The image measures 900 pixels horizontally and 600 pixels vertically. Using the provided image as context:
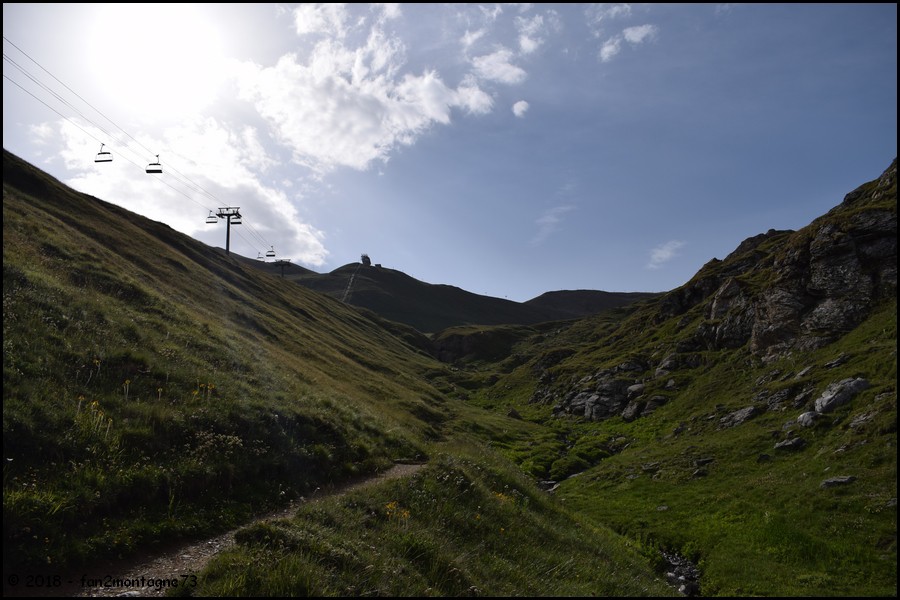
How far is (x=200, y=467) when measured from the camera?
44.8 feet

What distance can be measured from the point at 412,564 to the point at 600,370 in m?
66.3

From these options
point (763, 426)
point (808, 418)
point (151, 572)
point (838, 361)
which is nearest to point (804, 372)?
point (838, 361)

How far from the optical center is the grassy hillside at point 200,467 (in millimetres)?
10008

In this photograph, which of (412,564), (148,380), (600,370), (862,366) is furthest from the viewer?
(600,370)

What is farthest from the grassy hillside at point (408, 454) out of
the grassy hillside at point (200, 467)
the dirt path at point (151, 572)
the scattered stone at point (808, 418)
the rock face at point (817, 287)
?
the scattered stone at point (808, 418)

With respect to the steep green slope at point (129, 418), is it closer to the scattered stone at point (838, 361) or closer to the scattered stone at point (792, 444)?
the scattered stone at point (792, 444)

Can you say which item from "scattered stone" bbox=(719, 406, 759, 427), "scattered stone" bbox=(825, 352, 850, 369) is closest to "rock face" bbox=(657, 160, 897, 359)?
"scattered stone" bbox=(825, 352, 850, 369)

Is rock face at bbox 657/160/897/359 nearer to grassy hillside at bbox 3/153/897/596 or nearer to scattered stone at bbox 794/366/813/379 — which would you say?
grassy hillside at bbox 3/153/897/596

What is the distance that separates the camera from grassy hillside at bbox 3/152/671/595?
1001 cm

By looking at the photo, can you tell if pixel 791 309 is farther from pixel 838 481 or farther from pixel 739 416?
pixel 838 481

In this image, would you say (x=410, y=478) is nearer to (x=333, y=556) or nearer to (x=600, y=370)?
A: (x=333, y=556)

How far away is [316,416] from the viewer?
22.2 meters

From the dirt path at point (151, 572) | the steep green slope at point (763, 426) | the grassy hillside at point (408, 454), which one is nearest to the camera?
the dirt path at point (151, 572)

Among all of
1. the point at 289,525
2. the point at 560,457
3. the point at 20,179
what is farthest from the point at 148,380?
the point at 20,179
